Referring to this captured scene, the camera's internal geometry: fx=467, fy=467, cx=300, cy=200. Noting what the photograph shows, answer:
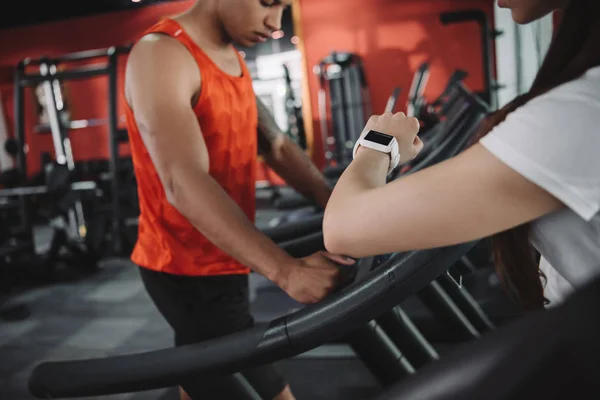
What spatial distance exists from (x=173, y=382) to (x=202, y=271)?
0.37 m

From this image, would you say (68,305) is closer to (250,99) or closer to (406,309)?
(406,309)

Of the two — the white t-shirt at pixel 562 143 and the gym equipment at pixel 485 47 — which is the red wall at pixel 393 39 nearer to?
the gym equipment at pixel 485 47

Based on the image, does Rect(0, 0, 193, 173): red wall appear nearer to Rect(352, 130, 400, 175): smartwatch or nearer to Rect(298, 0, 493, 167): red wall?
Rect(298, 0, 493, 167): red wall

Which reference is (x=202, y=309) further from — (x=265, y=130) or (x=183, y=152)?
(x=265, y=130)

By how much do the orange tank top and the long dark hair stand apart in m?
0.61

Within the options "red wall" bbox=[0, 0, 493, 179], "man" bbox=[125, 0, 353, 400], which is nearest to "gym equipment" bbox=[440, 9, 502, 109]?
"man" bbox=[125, 0, 353, 400]

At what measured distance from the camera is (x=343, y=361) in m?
2.19

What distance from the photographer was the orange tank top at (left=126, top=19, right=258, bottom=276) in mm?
1063

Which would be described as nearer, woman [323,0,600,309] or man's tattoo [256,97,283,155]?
woman [323,0,600,309]

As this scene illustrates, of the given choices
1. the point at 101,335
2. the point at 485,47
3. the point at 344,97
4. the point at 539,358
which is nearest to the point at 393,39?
the point at 344,97

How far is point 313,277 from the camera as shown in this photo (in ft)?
2.65

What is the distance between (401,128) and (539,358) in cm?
44

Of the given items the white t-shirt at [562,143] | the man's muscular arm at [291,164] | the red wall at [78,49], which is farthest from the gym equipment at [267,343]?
the red wall at [78,49]

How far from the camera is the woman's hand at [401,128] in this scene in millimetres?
704
